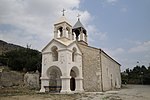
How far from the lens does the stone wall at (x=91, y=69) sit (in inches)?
925

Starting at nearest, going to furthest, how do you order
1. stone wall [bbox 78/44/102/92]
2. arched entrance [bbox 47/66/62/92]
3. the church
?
the church
arched entrance [bbox 47/66/62/92]
stone wall [bbox 78/44/102/92]

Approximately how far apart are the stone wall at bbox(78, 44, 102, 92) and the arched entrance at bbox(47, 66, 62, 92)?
3434 mm

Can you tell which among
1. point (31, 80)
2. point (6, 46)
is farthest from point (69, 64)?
point (6, 46)

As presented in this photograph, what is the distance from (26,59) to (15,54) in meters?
3.28

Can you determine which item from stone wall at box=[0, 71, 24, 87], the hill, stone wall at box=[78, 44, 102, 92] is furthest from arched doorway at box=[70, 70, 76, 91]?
the hill

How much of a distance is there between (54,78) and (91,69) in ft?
16.7

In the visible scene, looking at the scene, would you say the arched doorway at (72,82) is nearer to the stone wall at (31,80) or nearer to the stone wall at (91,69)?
the stone wall at (91,69)

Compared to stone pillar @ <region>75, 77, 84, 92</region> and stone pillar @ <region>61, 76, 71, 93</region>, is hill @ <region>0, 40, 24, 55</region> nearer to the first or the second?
stone pillar @ <region>75, 77, 84, 92</region>

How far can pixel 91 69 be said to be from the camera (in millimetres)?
24047

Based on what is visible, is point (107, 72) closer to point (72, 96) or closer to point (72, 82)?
point (72, 82)

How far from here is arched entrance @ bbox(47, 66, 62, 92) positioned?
22.3 m

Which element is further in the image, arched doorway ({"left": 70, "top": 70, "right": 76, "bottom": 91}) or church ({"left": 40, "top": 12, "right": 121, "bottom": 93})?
arched doorway ({"left": 70, "top": 70, "right": 76, "bottom": 91})

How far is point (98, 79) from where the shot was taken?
77.7 ft

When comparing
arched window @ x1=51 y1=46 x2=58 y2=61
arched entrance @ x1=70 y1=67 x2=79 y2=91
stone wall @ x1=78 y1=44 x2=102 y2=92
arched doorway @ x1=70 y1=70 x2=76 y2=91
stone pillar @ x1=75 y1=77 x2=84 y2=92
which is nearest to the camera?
stone pillar @ x1=75 y1=77 x2=84 y2=92
